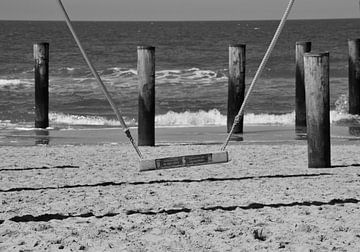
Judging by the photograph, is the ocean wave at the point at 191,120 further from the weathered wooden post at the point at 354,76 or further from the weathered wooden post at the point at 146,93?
the weathered wooden post at the point at 146,93

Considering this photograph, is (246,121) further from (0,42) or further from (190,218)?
(0,42)

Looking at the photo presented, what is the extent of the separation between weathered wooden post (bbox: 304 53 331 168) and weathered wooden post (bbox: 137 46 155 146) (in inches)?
124

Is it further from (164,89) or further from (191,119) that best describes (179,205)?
(164,89)

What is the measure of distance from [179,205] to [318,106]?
269 centimetres

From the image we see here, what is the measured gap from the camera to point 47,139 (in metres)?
14.5

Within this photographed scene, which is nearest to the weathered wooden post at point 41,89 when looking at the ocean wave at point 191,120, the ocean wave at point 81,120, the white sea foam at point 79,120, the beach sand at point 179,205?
the ocean wave at point 191,120

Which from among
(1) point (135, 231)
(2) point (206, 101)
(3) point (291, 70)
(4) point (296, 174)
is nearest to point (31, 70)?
(3) point (291, 70)

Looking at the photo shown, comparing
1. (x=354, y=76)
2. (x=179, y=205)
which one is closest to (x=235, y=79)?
(x=354, y=76)

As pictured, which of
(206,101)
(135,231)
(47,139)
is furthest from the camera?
(206,101)

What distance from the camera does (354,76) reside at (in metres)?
18.1

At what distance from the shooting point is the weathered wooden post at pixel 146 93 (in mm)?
12070

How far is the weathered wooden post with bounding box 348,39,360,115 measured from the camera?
18.0 meters

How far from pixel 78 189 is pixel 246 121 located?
1035 cm

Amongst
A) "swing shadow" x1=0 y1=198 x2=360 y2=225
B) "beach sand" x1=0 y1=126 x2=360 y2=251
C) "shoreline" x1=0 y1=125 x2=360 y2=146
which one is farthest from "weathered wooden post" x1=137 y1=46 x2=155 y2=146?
"swing shadow" x1=0 y1=198 x2=360 y2=225
